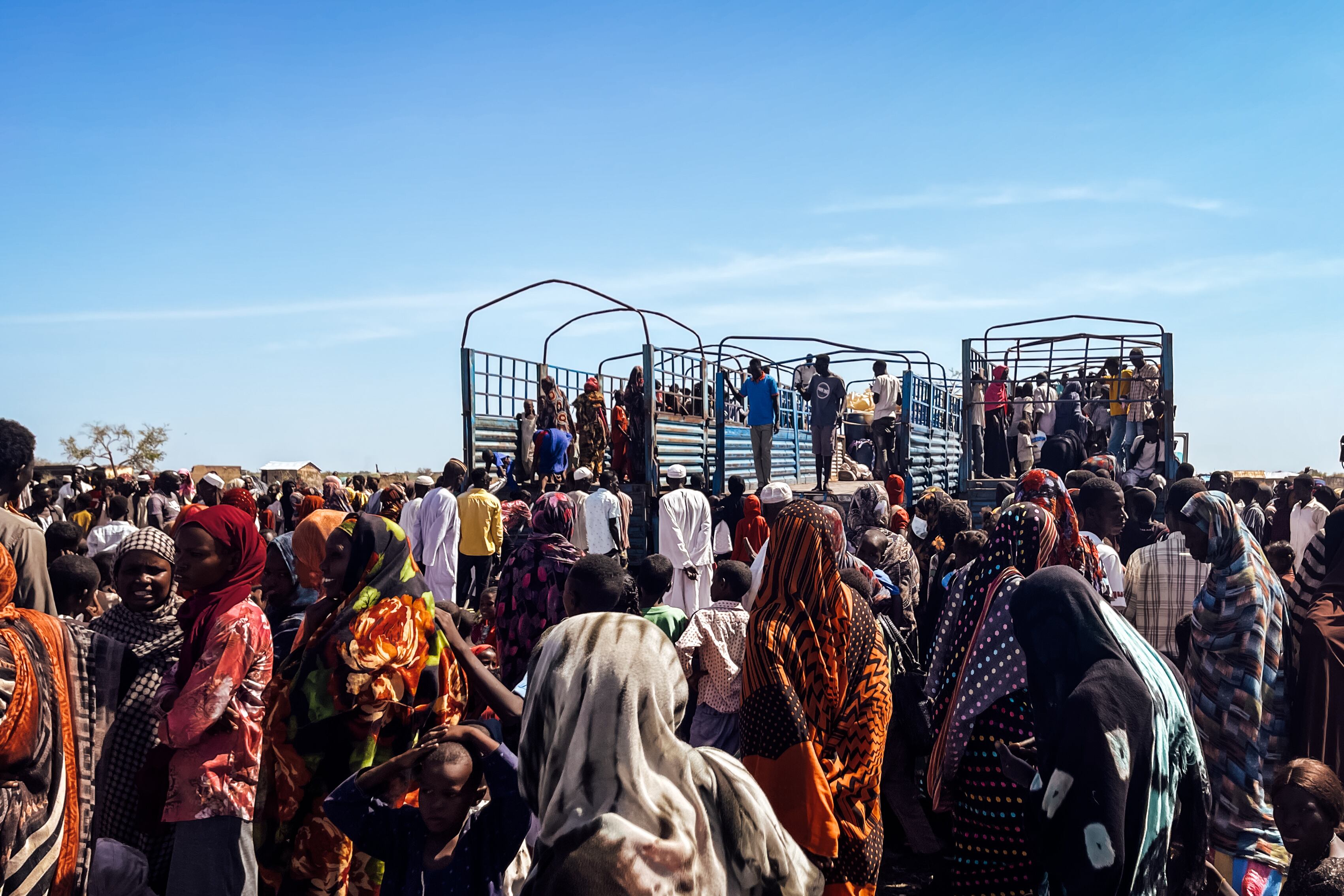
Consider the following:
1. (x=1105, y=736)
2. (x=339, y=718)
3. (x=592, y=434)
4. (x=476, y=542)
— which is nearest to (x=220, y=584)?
(x=339, y=718)

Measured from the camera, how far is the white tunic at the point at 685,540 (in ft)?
31.0

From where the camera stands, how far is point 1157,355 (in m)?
13.6

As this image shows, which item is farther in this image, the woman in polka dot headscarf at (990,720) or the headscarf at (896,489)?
the headscarf at (896,489)

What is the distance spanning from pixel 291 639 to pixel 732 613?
72.2 inches

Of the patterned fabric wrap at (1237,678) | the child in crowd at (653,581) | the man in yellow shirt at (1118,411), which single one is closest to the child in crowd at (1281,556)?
the patterned fabric wrap at (1237,678)

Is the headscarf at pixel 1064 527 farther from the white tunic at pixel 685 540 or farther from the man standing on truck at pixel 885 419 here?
the man standing on truck at pixel 885 419

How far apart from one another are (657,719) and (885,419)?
13.1 meters

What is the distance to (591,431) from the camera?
43.0 ft

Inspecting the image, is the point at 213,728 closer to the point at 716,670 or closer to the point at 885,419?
the point at 716,670

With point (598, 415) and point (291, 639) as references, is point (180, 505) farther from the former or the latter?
point (291, 639)

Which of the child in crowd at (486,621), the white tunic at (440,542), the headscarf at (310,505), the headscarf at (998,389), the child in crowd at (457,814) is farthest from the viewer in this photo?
the headscarf at (998,389)

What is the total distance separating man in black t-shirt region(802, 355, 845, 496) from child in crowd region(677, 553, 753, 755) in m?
8.65

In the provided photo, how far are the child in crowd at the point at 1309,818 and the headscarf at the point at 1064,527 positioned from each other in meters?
0.84

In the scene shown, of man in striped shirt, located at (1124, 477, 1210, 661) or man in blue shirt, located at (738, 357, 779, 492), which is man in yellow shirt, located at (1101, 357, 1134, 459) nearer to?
man in blue shirt, located at (738, 357, 779, 492)
